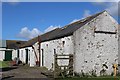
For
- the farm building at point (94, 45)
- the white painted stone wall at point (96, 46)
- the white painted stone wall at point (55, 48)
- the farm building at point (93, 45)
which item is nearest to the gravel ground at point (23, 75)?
the farm building at point (93, 45)

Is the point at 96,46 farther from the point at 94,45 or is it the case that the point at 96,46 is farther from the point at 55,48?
the point at 55,48

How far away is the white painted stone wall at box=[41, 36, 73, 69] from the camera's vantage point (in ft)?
66.0

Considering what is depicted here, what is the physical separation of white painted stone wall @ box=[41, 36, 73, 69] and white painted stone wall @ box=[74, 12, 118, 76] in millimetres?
950

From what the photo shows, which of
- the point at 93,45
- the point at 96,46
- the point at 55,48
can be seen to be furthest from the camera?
the point at 55,48

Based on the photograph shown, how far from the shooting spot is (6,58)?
48656mm

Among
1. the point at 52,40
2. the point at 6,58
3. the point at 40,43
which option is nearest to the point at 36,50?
the point at 40,43

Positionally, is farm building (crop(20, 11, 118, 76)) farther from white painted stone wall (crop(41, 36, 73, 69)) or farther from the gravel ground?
the gravel ground

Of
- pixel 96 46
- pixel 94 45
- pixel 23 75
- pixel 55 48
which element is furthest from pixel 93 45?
pixel 23 75

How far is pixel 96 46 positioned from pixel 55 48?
519 centimetres

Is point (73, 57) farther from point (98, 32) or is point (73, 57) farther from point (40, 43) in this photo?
point (40, 43)

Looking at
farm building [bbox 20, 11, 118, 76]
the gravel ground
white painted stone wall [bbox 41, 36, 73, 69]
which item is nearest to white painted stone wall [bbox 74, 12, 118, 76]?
farm building [bbox 20, 11, 118, 76]

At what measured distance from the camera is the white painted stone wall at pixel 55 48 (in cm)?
2012

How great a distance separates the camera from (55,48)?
23.5m

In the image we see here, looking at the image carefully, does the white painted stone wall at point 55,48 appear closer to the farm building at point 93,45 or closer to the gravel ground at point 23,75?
the farm building at point 93,45
